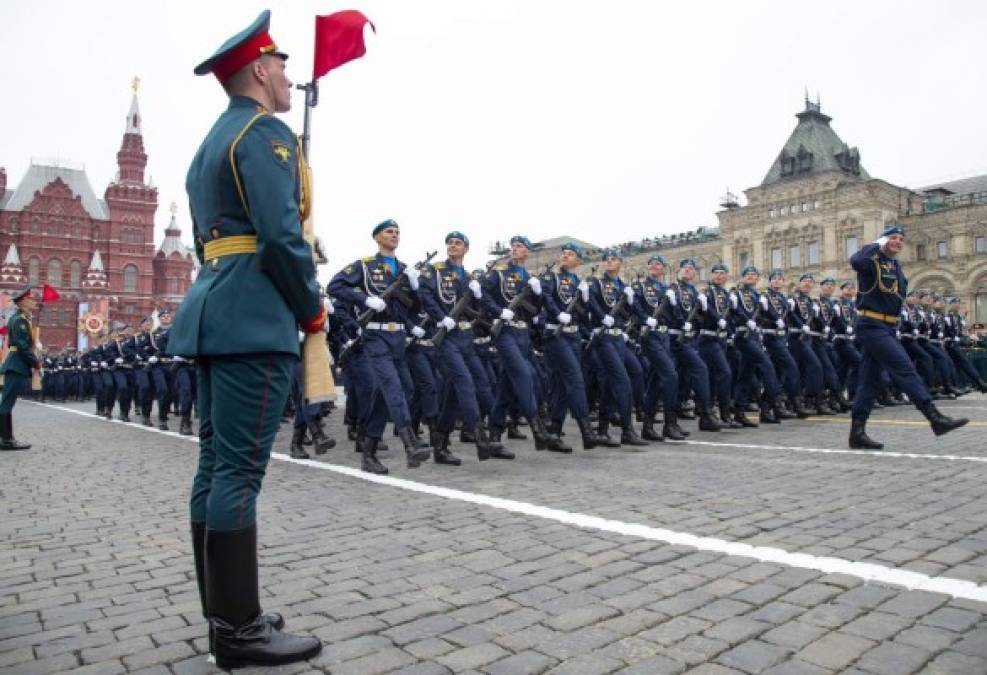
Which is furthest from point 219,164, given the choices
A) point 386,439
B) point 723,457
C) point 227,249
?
point 386,439

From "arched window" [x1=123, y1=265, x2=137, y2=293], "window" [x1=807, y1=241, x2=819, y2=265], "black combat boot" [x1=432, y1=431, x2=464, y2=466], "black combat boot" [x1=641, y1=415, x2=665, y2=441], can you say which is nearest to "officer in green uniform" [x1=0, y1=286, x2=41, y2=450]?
"black combat boot" [x1=432, y1=431, x2=464, y2=466]

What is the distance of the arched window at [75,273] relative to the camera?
79.1 meters

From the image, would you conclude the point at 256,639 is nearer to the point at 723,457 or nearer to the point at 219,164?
the point at 219,164

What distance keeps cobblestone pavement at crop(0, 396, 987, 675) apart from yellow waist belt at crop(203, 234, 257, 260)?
146 centimetres

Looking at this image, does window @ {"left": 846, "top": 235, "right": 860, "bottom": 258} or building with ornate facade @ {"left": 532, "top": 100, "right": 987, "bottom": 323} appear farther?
window @ {"left": 846, "top": 235, "right": 860, "bottom": 258}

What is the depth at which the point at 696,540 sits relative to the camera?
3.91 metres

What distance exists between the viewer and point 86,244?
263ft

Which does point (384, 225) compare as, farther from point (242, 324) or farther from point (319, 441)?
point (242, 324)

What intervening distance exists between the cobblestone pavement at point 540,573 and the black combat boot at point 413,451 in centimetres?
25

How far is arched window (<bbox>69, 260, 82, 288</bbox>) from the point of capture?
7906 centimetres

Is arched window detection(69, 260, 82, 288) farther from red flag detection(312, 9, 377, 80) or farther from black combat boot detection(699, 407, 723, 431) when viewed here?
black combat boot detection(699, 407, 723, 431)

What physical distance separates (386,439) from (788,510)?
677cm

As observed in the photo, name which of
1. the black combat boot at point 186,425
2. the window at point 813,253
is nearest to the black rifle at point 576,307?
the black combat boot at point 186,425

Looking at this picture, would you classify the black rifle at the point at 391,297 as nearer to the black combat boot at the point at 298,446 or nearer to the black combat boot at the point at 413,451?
the black combat boot at the point at 413,451
